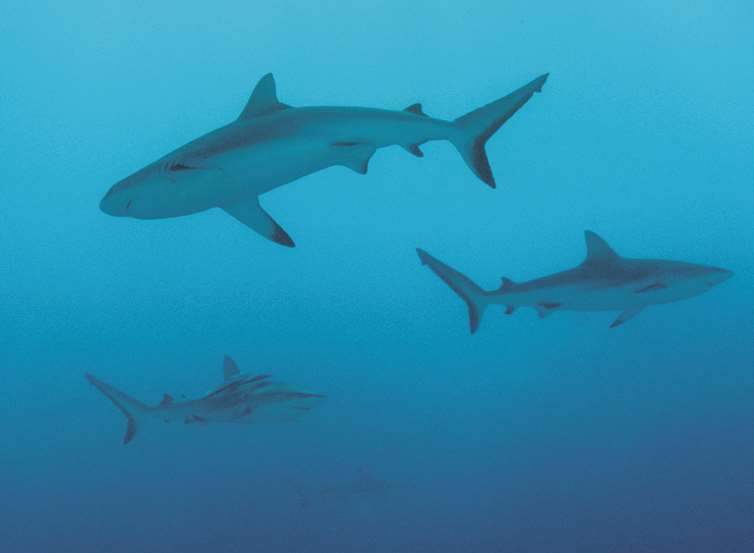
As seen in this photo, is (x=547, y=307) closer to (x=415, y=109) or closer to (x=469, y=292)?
(x=469, y=292)

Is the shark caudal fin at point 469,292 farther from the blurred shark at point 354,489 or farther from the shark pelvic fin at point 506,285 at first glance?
the blurred shark at point 354,489

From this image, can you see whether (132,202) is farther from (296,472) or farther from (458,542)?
(296,472)

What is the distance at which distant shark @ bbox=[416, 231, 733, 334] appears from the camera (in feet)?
13.8

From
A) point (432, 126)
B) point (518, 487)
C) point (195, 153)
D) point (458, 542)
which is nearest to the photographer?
point (195, 153)

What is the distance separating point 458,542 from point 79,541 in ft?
23.7

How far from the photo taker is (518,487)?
48.5 feet

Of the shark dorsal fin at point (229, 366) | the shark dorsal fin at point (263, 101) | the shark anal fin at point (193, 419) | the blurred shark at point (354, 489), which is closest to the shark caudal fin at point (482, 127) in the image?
the shark dorsal fin at point (263, 101)

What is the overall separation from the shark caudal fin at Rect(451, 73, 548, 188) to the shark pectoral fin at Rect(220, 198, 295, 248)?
35.8 inches

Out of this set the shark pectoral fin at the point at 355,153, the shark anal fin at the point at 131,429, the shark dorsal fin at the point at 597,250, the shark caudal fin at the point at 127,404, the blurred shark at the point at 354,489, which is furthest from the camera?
the blurred shark at the point at 354,489

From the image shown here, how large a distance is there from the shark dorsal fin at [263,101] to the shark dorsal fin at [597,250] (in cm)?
240

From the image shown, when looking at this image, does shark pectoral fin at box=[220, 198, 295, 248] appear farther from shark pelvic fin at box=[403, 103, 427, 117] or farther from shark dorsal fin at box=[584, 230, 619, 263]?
shark dorsal fin at box=[584, 230, 619, 263]

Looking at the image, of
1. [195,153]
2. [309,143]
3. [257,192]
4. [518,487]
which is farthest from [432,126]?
[518,487]

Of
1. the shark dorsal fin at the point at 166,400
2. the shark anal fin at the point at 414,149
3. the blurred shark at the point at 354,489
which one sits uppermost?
the shark anal fin at the point at 414,149

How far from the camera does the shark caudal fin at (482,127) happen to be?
3.22m
